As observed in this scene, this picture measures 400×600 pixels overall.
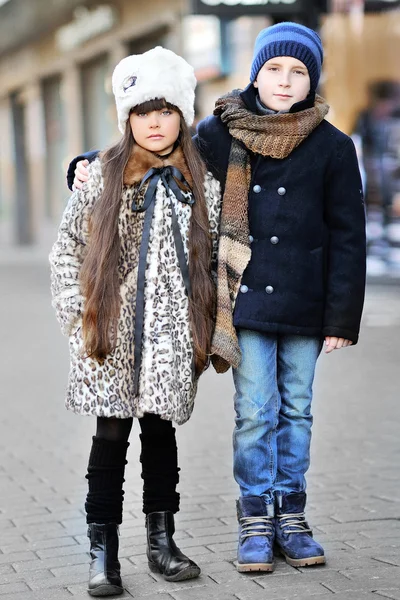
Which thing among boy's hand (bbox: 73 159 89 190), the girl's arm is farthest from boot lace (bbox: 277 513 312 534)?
boy's hand (bbox: 73 159 89 190)

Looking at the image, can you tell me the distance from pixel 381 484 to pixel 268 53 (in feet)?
7.26

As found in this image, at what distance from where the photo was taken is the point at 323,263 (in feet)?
13.4

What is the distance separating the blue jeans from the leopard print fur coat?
0.28m

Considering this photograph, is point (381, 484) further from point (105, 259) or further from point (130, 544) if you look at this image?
point (105, 259)

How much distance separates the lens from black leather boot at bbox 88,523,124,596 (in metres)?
3.80

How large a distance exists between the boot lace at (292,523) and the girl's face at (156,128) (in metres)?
1.39

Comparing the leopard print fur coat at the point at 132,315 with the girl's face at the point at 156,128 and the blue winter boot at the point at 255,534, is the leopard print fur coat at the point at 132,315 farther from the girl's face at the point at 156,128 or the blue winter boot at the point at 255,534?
the blue winter boot at the point at 255,534

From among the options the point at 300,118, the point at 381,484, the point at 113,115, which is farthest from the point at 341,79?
the point at 300,118

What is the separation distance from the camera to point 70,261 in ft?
12.7

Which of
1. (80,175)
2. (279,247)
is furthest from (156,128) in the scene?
(279,247)

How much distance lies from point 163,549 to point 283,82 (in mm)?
1667

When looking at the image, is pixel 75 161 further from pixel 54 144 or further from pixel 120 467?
pixel 54 144

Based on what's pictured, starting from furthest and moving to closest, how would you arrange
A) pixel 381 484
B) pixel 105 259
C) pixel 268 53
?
pixel 381 484, pixel 268 53, pixel 105 259

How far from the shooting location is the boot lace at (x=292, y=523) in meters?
4.12
